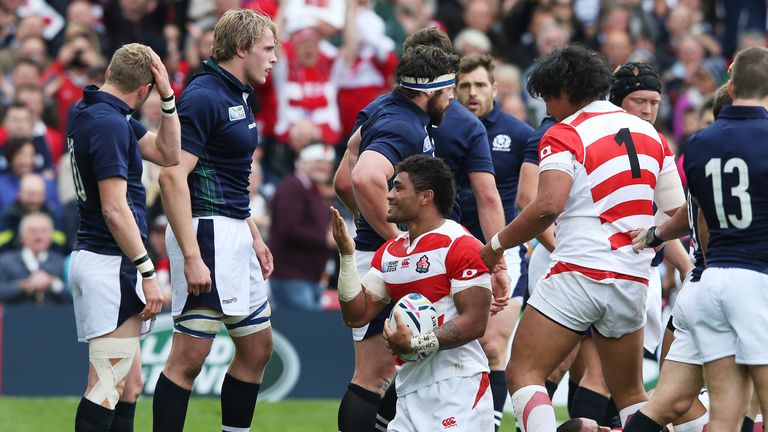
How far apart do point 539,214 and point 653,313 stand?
201 cm

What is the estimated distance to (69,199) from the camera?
43.0 feet

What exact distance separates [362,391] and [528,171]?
6.37 ft

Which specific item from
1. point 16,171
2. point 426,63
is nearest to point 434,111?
point 426,63

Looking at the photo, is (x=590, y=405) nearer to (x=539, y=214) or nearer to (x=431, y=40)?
(x=539, y=214)

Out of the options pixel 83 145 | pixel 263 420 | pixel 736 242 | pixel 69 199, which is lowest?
pixel 263 420

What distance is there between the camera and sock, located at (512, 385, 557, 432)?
6.56 m

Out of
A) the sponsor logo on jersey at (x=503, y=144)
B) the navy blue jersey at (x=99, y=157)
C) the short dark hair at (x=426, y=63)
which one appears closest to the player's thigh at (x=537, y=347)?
the short dark hair at (x=426, y=63)

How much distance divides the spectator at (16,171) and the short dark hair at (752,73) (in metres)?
8.51

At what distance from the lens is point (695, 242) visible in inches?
273

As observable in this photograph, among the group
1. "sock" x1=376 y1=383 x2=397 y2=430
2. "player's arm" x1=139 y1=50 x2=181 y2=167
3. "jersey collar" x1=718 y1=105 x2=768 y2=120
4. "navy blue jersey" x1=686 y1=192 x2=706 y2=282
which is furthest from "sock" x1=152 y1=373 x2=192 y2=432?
"jersey collar" x1=718 y1=105 x2=768 y2=120

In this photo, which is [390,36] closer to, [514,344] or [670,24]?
[670,24]

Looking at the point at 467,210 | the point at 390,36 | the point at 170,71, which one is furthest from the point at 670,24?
the point at 467,210

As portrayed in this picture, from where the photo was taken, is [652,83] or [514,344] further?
[652,83]

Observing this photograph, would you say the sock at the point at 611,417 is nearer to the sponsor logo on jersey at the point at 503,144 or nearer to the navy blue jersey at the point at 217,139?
the sponsor logo on jersey at the point at 503,144
